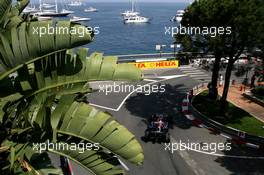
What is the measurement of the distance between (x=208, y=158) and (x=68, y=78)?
1704 centimetres

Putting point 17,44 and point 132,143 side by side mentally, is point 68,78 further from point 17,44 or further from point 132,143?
point 132,143

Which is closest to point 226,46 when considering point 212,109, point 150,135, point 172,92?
point 212,109

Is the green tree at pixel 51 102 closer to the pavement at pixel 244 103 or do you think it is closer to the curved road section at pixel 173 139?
the curved road section at pixel 173 139

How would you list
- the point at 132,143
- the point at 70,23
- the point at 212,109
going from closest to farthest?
the point at 70,23, the point at 132,143, the point at 212,109

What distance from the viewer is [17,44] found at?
522 cm

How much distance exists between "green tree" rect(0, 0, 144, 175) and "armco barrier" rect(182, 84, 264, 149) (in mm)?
18914

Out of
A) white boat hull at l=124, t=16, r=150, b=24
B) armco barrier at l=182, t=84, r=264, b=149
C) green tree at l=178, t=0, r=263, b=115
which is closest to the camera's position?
green tree at l=178, t=0, r=263, b=115

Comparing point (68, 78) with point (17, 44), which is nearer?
point (17, 44)

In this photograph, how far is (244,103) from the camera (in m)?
30.4
